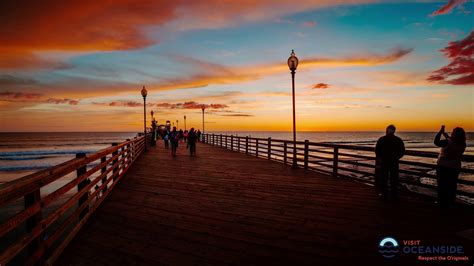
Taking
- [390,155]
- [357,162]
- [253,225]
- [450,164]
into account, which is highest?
[390,155]

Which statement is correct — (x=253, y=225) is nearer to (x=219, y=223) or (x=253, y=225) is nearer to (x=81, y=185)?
(x=219, y=223)

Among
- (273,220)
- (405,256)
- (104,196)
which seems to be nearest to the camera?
(405,256)

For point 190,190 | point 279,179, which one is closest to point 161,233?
point 190,190

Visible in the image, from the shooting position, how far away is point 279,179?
931 centimetres

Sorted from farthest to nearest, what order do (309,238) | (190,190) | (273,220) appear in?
(190,190), (273,220), (309,238)

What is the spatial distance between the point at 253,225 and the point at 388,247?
6.87ft

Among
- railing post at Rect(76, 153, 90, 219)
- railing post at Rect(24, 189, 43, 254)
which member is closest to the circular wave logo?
railing post at Rect(24, 189, 43, 254)

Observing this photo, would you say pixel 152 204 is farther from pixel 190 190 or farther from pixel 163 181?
pixel 163 181

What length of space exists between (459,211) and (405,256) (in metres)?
2.79

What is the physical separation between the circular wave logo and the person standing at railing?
249 cm

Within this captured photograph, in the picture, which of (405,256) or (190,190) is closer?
Result: (405,256)

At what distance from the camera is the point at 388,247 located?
394 cm

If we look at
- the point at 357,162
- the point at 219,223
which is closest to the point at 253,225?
the point at 219,223

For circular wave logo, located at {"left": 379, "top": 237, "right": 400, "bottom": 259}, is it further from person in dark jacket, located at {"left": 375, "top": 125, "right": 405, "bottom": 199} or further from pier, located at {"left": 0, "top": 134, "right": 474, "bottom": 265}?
person in dark jacket, located at {"left": 375, "top": 125, "right": 405, "bottom": 199}
